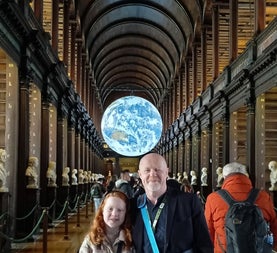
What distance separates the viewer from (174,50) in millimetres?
38156

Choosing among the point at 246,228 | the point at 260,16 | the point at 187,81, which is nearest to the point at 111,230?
the point at 246,228

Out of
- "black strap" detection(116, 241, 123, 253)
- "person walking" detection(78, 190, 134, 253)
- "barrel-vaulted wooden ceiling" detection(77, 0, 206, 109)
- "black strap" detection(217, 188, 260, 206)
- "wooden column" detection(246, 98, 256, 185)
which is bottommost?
"black strap" detection(116, 241, 123, 253)

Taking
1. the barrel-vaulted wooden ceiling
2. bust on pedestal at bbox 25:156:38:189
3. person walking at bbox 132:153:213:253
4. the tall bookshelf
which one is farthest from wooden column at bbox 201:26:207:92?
person walking at bbox 132:153:213:253

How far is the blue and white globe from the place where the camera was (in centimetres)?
3547

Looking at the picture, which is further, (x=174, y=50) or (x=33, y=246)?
(x=174, y=50)

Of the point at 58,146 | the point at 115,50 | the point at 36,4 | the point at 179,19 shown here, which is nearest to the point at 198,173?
the point at 58,146

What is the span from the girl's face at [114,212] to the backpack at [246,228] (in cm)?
107

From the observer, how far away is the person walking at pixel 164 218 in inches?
141

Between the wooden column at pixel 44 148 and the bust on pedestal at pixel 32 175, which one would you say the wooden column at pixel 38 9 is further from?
the bust on pedestal at pixel 32 175

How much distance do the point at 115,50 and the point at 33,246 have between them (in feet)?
114

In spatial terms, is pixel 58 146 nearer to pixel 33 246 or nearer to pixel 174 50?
pixel 33 246

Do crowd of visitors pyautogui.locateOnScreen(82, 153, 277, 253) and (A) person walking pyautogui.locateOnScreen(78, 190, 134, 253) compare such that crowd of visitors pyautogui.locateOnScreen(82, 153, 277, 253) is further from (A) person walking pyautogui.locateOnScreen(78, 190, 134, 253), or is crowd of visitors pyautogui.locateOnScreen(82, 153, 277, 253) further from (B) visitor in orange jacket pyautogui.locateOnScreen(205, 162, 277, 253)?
(B) visitor in orange jacket pyautogui.locateOnScreen(205, 162, 277, 253)

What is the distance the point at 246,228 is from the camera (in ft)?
14.0

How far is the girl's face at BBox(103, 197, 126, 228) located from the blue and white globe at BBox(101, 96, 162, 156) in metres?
31.6
